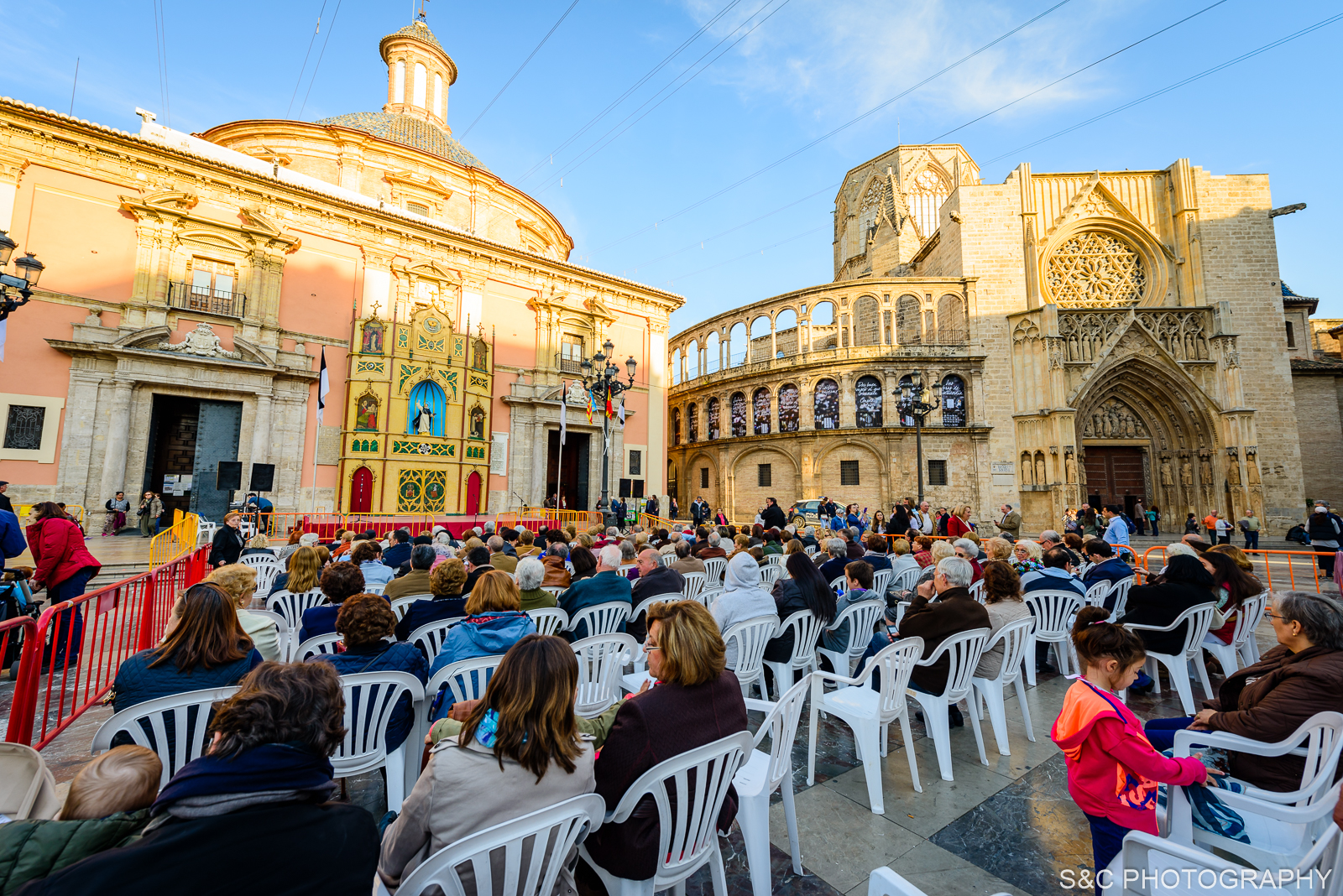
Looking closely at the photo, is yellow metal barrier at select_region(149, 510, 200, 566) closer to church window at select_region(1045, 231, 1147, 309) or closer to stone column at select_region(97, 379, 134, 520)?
stone column at select_region(97, 379, 134, 520)

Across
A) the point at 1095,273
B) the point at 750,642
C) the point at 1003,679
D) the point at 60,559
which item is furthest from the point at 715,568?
the point at 1095,273

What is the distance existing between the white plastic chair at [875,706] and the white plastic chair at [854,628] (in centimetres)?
91

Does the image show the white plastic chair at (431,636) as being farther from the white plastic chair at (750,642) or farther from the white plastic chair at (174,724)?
the white plastic chair at (750,642)

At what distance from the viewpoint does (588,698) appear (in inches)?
136

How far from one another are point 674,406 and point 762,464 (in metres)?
7.87

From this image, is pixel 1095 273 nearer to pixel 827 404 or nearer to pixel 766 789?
pixel 827 404

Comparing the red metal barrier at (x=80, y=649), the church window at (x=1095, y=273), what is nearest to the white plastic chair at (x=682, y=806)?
the red metal barrier at (x=80, y=649)

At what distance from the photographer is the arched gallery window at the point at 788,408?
25.5 m

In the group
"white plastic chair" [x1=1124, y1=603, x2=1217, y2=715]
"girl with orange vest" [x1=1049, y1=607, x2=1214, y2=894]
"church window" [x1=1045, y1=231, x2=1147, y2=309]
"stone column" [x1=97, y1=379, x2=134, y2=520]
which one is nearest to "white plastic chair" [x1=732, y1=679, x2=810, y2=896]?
"girl with orange vest" [x1=1049, y1=607, x2=1214, y2=894]

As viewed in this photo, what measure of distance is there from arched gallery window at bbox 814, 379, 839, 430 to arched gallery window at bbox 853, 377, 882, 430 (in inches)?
34.5

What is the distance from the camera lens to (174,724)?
2314 millimetres

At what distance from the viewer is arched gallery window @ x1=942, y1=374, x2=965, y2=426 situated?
23.2 metres

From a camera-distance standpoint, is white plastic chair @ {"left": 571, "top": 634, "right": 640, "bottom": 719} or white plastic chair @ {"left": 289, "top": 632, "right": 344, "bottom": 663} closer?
white plastic chair @ {"left": 289, "top": 632, "right": 344, "bottom": 663}

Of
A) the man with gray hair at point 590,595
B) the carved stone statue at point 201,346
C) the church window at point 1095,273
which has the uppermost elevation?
the church window at point 1095,273
